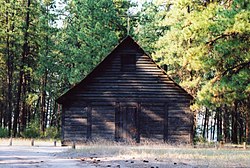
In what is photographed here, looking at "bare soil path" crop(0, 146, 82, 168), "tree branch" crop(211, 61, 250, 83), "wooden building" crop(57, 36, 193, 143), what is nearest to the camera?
"bare soil path" crop(0, 146, 82, 168)

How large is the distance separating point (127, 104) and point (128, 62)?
3.25m

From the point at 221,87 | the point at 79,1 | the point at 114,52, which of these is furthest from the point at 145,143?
the point at 79,1

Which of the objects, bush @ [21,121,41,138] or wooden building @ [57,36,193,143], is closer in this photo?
wooden building @ [57,36,193,143]

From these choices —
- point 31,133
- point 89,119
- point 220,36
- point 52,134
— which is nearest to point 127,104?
point 89,119

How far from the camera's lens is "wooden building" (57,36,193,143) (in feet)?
98.3

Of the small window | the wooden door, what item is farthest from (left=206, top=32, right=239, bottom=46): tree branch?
the wooden door

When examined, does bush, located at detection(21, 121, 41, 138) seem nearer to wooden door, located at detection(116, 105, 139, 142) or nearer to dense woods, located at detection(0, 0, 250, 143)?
dense woods, located at detection(0, 0, 250, 143)

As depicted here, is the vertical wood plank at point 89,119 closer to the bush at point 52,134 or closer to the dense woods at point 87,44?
the dense woods at point 87,44

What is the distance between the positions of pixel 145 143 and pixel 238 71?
11289 mm

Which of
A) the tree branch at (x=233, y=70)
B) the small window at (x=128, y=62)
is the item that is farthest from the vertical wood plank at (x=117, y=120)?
the tree branch at (x=233, y=70)

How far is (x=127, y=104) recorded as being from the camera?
98.8 ft

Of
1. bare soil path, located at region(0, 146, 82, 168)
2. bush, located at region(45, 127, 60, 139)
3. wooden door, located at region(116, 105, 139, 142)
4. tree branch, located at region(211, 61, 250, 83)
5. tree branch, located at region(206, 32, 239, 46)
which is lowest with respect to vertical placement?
bush, located at region(45, 127, 60, 139)

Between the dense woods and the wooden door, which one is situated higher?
the dense woods

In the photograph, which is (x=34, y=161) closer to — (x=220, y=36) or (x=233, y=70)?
(x=220, y=36)
